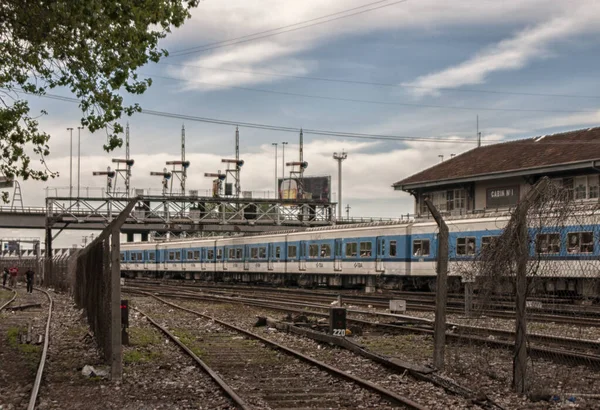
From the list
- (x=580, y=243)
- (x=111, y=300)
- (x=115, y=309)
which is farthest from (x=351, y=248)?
(x=580, y=243)

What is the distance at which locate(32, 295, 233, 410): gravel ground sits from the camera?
10.1 metres

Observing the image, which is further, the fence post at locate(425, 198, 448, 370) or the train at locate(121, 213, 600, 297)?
the fence post at locate(425, 198, 448, 370)

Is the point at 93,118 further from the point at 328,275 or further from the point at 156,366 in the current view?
the point at 328,275

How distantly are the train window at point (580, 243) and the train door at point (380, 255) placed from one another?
914 inches

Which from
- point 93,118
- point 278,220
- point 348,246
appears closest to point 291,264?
point 348,246

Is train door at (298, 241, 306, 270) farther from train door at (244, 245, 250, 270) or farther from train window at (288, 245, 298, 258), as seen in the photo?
train door at (244, 245, 250, 270)

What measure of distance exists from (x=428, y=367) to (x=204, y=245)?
164 feet

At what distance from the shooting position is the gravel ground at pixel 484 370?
9.70 m

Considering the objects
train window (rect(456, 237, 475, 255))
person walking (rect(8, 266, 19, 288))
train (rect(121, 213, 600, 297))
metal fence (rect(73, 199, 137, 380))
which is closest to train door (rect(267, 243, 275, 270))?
train (rect(121, 213, 600, 297))

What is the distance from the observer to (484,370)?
1177cm

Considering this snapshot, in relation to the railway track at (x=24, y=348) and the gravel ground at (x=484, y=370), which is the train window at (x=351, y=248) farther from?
the gravel ground at (x=484, y=370)

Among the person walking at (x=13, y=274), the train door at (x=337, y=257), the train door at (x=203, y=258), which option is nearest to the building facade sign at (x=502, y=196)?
the train door at (x=337, y=257)

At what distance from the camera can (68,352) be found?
613 inches

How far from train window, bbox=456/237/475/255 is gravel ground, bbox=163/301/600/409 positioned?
12467 millimetres
